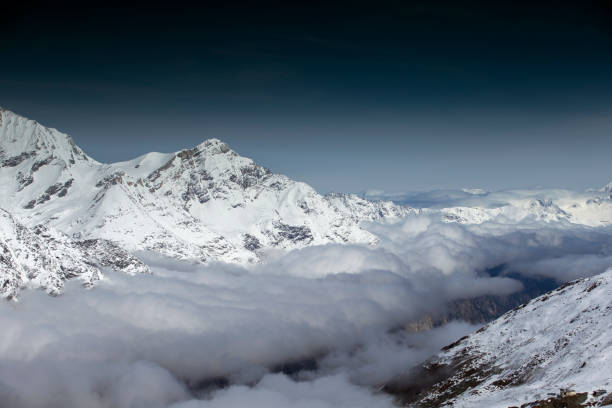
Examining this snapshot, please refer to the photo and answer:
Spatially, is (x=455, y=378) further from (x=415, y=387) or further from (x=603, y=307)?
(x=603, y=307)

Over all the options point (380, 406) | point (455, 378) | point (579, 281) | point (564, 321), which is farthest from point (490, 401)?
point (579, 281)

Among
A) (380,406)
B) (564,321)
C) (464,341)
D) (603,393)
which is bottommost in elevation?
(380,406)

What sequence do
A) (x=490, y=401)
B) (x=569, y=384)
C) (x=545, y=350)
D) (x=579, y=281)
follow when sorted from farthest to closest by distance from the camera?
(x=579, y=281) → (x=545, y=350) → (x=490, y=401) → (x=569, y=384)

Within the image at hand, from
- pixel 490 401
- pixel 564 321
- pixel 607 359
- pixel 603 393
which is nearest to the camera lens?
pixel 603 393

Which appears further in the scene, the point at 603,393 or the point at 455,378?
the point at 455,378

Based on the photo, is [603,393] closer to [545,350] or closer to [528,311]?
[545,350]

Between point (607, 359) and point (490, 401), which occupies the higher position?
point (607, 359)

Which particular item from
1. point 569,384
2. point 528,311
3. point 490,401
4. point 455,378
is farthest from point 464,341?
point 569,384
